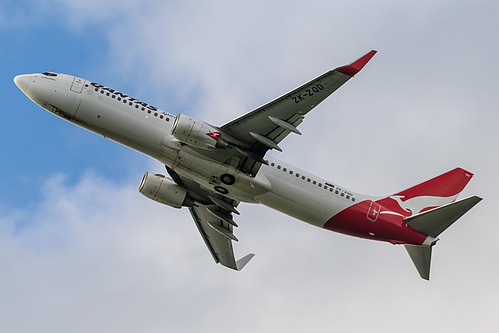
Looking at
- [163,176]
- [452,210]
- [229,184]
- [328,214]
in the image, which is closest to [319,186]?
[328,214]

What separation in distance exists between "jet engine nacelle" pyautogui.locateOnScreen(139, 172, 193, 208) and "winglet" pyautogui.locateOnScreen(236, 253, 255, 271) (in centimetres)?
790

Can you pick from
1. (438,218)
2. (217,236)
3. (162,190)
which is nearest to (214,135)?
(162,190)

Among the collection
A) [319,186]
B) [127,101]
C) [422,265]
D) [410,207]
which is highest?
[127,101]

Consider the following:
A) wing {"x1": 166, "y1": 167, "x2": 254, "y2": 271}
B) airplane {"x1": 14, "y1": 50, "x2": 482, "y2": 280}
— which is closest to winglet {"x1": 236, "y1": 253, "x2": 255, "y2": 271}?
wing {"x1": 166, "y1": 167, "x2": 254, "y2": 271}

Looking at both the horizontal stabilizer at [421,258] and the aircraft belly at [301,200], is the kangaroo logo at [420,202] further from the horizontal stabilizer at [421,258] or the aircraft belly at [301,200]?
the aircraft belly at [301,200]

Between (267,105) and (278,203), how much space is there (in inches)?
283

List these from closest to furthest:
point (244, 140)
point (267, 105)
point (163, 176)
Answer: point (267, 105) → point (244, 140) → point (163, 176)

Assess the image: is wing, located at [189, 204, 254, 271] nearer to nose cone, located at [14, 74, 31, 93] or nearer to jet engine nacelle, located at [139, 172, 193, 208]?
jet engine nacelle, located at [139, 172, 193, 208]

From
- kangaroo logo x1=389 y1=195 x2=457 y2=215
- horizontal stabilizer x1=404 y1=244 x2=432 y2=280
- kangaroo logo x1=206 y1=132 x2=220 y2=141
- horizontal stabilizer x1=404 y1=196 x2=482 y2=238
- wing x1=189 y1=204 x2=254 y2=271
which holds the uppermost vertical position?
kangaroo logo x1=206 y1=132 x2=220 y2=141

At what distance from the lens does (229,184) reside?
4056 cm

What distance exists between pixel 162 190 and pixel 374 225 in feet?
49.4

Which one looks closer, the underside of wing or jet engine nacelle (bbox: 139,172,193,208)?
jet engine nacelle (bbox: 139,172,193,208)

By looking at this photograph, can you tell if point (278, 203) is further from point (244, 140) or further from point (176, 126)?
point (176, 126)

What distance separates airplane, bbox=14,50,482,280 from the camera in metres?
37.8
